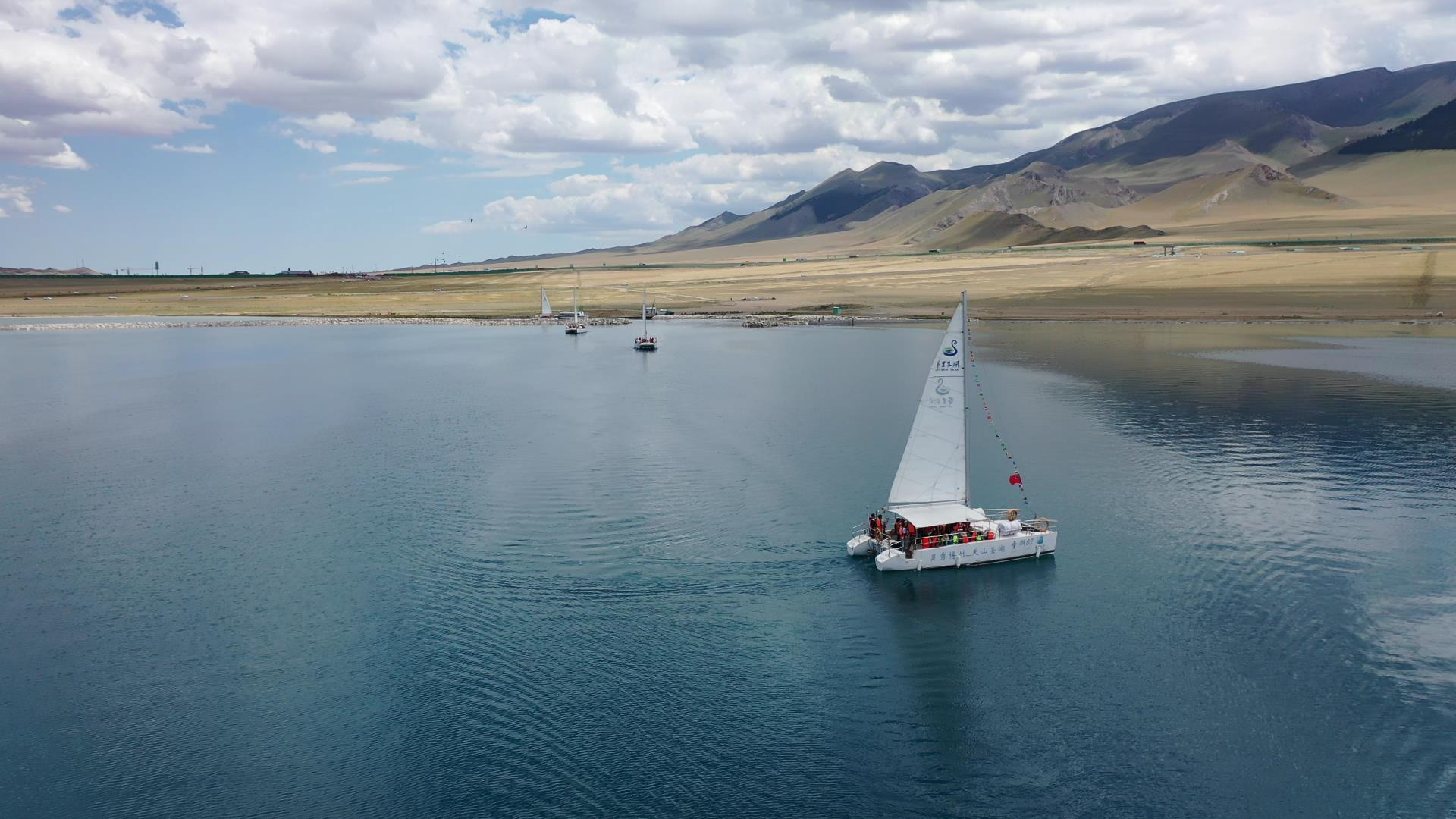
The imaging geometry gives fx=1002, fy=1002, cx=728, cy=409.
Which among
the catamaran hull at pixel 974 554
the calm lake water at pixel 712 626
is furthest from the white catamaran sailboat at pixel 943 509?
the calm lake water at pixel 712 626

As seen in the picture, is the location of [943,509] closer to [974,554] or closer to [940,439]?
[974,554]

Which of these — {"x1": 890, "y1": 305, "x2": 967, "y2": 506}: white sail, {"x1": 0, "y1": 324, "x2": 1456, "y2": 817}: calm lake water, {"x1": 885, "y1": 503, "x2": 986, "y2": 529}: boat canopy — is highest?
{"x1": 890, "y1": 305, "x2": 967, "y2": 506}: white sail

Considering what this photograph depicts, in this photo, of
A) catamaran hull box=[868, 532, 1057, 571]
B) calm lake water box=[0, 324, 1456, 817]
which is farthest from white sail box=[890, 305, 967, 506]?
calm lake water box=[0, 324, 1456, 817]

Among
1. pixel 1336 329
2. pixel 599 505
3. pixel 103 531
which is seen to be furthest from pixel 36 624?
pixel 1336 329

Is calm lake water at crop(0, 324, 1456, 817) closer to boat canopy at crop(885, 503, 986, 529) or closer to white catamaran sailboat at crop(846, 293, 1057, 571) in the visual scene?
white catamaran sailboat at crop(846, 293, 1057, 571)

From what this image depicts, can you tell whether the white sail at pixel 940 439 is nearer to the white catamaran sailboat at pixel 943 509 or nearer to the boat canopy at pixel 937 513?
the white catamaran sailboat at pixel 943 509

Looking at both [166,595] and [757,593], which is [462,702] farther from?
[166,595]
